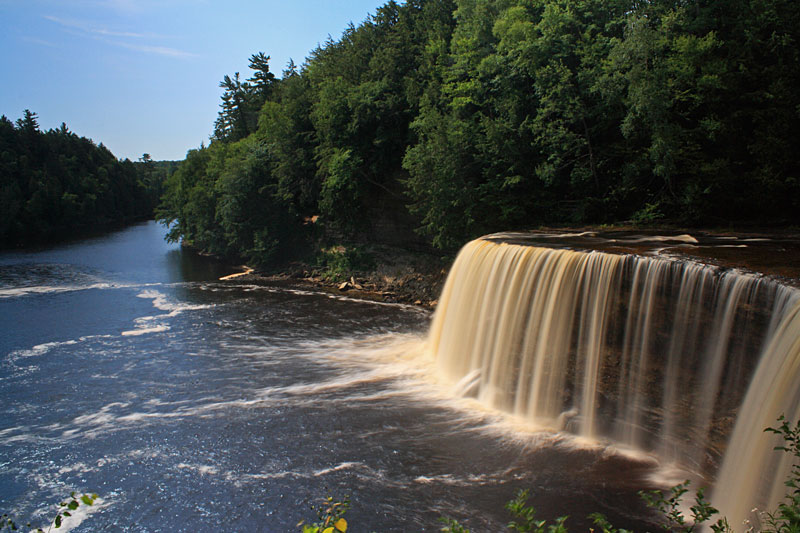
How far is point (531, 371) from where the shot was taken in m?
12.7

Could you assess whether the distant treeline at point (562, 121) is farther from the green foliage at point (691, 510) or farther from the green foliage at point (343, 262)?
the green foliage at point (691, 510)

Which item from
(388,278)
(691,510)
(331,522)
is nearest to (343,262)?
(388,278)

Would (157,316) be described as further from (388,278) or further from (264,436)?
(264,436)

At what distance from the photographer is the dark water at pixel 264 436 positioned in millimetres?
9273

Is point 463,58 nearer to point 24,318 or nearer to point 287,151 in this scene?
point 287,151

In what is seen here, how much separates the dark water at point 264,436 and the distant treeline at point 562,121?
25.3 ft

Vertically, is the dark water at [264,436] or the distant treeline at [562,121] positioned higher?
the distant treeline at [562,121]

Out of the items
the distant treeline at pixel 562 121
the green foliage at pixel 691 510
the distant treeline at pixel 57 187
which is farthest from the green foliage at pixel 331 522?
the distant treeline at pixel 57 187

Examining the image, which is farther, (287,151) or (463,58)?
(287,151)

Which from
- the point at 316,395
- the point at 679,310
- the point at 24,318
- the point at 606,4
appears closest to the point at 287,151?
the point at 24,318

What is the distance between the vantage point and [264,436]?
38.9 feet

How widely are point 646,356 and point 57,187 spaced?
83293mm

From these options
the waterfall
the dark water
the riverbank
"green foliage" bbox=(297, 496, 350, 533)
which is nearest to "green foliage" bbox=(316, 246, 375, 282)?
the riverbank

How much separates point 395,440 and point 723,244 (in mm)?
9342
